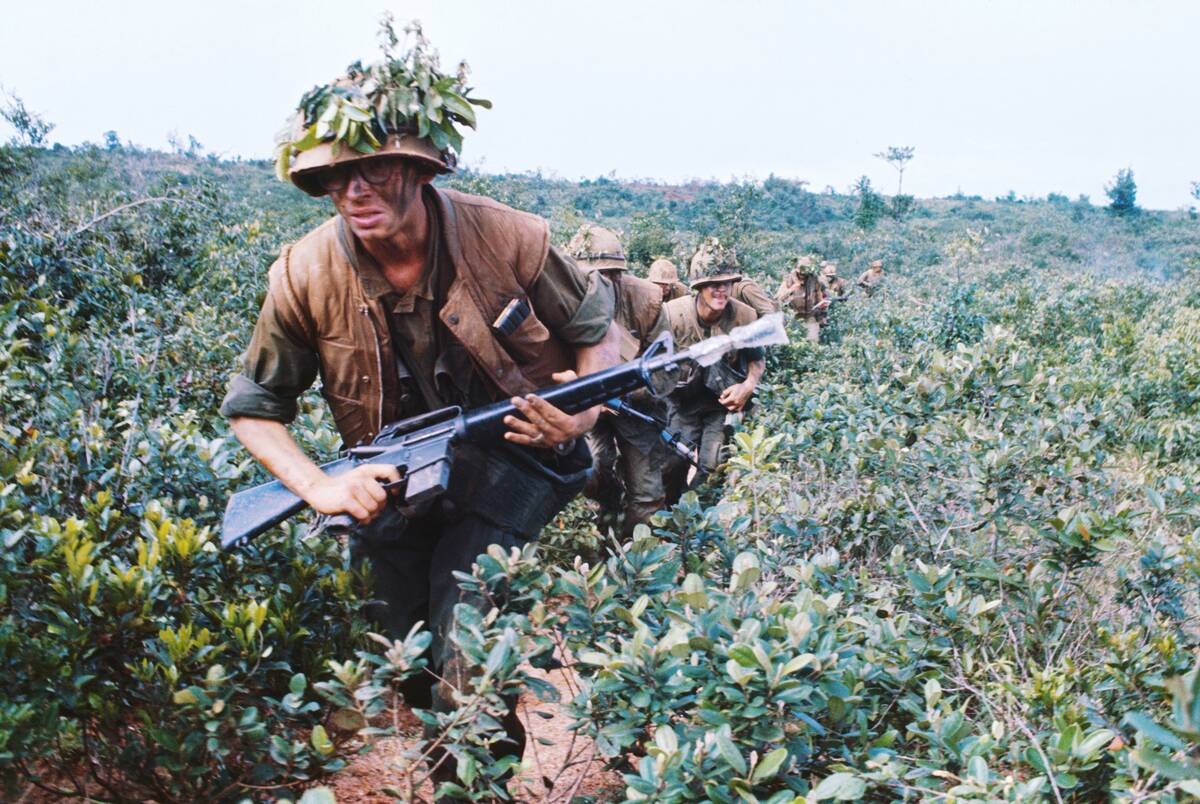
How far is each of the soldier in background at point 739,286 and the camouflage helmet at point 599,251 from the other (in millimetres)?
833

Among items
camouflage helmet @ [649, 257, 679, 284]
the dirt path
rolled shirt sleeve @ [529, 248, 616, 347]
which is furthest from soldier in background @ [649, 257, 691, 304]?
rolled shirt sleeve @ [529, 248, 616, 347]

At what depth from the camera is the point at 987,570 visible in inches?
115

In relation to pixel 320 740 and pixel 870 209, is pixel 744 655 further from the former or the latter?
pixel 870 209

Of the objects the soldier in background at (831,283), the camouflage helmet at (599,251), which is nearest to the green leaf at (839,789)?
the camouflage helmet at (599,251)

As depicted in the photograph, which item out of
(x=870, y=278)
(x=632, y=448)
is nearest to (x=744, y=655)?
(x=632, y=448)

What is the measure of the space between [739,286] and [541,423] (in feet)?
18.8

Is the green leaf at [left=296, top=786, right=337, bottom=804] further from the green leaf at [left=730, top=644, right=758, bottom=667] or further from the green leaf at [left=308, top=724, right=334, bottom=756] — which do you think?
the green leaf at [left=730, top=644, right=758, bottom=667]

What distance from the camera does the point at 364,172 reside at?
2439mm


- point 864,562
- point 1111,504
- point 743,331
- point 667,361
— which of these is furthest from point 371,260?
point 1111,504

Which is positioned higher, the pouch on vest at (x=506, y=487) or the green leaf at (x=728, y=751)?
the pouch on vest at (x=506, y=487)

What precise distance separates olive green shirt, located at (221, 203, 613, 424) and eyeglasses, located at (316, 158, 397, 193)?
0.17 metres

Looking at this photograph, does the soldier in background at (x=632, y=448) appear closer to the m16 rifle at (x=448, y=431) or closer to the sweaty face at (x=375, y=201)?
the m16 rifle at (x=448, y=431)

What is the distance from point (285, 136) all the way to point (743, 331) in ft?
4.89

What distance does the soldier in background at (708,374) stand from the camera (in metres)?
6.75
